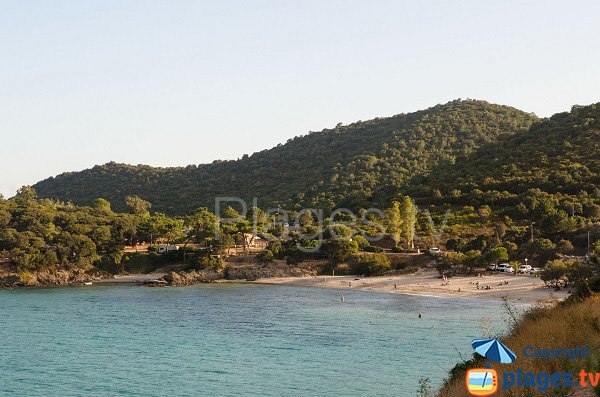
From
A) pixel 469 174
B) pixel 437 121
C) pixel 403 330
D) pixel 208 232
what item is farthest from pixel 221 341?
pixel 437 121

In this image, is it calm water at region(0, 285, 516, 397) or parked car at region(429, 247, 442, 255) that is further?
parked car at region(429, 247, 442, 255)

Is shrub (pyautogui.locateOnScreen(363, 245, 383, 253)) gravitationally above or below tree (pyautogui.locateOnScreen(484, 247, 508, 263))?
above

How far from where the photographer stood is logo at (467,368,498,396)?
12954 millimetres

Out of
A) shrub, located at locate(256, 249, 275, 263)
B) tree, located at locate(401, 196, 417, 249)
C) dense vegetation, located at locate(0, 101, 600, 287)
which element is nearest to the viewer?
dense vegetation, located at locate(0, 101, 600, 287)

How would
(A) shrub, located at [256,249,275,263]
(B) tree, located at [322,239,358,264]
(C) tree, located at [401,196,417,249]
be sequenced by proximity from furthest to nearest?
(A) shrub, located at [256,249,275,263], (C) tree, located at [401,196,417,249], (B) tree, located at [322,239,358,264]

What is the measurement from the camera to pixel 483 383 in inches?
523

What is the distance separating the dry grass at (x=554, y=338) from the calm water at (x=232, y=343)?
1065 cm

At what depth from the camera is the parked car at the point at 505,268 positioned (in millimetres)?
70062

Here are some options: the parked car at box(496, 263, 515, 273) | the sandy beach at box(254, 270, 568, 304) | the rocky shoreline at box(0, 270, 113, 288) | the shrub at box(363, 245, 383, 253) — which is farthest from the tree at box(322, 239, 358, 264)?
the rocky shoreline at box(0, 270, 113, 288)

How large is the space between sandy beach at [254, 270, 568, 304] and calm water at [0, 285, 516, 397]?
363 cm

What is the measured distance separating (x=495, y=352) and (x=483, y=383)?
73 centimetres

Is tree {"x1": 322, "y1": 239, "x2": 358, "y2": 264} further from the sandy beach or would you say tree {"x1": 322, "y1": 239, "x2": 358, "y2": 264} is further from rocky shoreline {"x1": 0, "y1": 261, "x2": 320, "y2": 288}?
the sandy beach

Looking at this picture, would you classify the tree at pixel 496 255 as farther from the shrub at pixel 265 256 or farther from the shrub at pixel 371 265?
the shrub at pixel 265 256

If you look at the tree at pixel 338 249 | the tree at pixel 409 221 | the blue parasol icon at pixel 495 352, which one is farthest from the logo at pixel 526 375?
the tree at pixel 409 221
